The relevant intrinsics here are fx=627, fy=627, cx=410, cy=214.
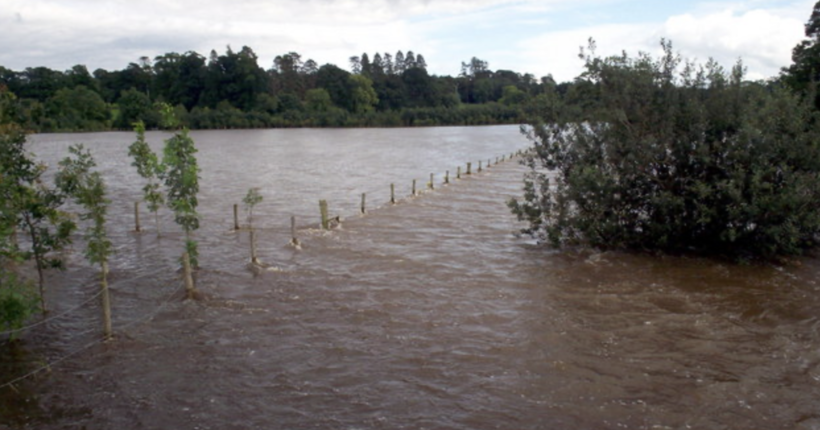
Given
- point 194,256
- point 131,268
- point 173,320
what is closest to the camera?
point 173,320

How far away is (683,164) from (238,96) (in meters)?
124

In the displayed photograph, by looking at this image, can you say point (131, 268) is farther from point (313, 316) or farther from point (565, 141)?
point (565, 141)

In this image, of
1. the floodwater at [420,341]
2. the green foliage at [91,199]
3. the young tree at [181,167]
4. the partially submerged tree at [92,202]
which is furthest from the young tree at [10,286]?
the young tree at [181,167]

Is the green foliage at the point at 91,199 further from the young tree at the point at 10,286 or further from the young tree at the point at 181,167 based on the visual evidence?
the young tree at the point at 181,167

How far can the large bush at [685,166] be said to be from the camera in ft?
54.3

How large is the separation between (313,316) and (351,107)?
128m

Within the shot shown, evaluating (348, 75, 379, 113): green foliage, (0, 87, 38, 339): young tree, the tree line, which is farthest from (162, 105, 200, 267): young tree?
(348, 75, 379, 113): green foliage

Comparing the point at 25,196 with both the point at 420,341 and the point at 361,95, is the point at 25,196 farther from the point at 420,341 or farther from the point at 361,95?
the point at 361,95

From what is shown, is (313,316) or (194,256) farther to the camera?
(194,256)

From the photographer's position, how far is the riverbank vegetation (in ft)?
54.4

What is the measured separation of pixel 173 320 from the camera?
13562 mm

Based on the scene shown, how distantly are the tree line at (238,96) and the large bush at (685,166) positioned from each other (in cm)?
10215

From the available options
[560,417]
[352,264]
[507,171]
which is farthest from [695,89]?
[507,171]

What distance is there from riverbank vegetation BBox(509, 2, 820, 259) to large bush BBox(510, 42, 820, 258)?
0.11ft
